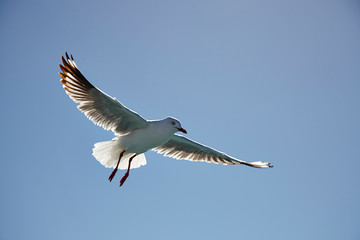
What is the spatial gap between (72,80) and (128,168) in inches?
90.9

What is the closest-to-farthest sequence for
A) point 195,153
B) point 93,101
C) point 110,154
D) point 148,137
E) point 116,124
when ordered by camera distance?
1. point 93,101
2. point 148,137
3. point 116,124
4. point 110,154
5. point 195,153

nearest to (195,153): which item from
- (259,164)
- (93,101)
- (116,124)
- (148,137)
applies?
(259,164)

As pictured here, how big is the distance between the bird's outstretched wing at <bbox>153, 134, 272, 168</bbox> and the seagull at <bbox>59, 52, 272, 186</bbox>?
0.89 metres

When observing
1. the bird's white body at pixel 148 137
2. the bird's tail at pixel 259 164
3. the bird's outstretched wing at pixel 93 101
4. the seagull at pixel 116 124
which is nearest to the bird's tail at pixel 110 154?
the seagull at pixel 116 124

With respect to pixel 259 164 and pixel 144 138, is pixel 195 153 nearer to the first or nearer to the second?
pixel 259 164

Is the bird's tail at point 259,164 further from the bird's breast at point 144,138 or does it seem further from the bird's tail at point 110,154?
the bird's tail at point 110,154

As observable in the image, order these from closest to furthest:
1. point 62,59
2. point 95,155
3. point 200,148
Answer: point 62,59 → point 95,155 → point 200,148

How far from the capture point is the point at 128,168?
8250 mm

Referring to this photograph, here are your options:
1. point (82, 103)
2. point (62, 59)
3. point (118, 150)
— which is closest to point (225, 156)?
point (118, 150)

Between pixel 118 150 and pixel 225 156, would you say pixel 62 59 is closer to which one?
pixel 118 150

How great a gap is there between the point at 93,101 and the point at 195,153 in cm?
320

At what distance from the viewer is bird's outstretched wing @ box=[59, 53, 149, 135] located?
293 inches

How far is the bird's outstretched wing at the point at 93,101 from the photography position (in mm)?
7445

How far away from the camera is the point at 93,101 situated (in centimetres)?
762
